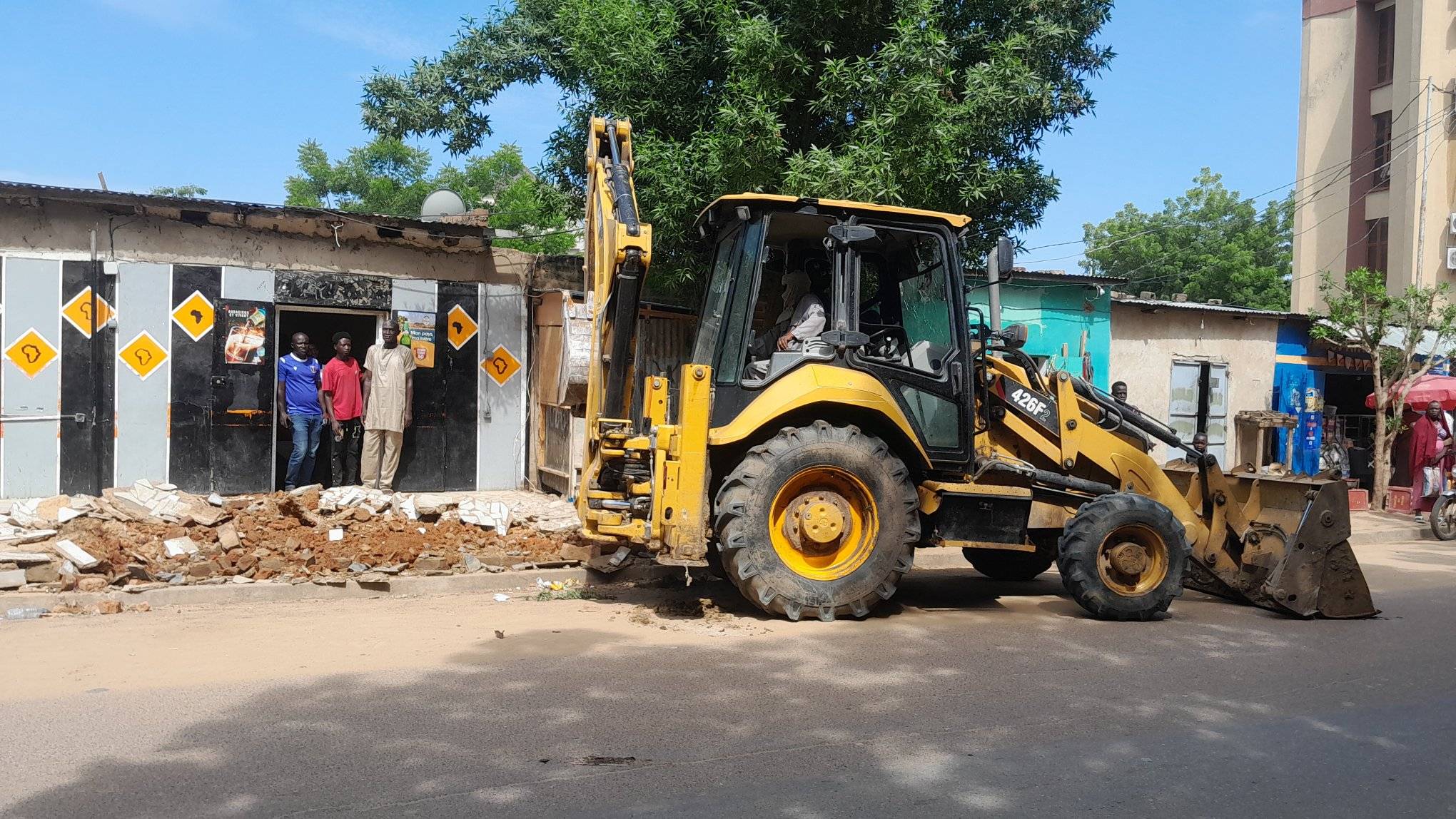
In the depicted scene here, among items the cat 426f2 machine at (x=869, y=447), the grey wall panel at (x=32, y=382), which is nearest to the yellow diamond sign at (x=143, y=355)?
the grey wall panel at (x=32, y=382)

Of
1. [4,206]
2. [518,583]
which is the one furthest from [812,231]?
[4,206]

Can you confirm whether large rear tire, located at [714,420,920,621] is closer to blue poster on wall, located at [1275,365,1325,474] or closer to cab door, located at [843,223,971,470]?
cab door, located at [843,223,971,470]

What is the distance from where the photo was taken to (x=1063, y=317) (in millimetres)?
16422

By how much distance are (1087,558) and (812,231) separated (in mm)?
2863

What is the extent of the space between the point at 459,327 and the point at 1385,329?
1328 cm

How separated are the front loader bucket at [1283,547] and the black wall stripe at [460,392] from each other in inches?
308

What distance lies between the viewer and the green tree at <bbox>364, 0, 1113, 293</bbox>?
384 inches

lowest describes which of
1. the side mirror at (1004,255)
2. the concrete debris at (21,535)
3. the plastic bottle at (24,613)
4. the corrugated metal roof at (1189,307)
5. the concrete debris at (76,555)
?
the plastic bottle at (24,613)

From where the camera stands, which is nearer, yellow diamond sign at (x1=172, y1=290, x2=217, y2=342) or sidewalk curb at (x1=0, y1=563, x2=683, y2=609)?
sidewalk curb at (x1=0, y1=563, x2=683, y2=609)

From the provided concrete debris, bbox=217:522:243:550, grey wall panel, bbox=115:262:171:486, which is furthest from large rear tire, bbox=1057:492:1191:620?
grey wall panel, bbox=115:262:171:486

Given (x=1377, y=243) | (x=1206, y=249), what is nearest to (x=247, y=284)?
(x=1377, y=243)

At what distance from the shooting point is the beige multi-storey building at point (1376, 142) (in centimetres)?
2381

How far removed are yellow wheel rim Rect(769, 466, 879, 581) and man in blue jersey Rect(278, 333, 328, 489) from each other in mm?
6492

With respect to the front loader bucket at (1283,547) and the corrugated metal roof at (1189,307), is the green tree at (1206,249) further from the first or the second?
the front loader bucket at (1283,547)
